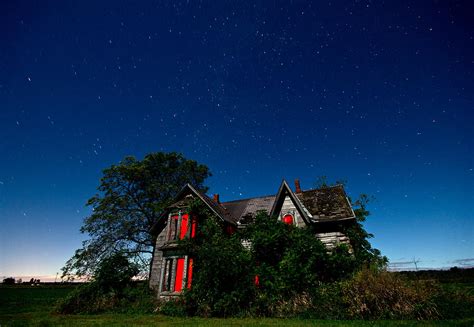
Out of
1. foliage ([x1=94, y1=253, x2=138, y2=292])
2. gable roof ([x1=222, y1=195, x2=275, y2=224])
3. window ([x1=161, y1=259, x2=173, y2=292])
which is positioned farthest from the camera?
gable roof ([x1=222, y1=195, x2=275, y2=224])

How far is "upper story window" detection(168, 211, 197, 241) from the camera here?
757 inches

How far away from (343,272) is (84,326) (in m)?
Result: 12.7

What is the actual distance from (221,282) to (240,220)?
28.0ft

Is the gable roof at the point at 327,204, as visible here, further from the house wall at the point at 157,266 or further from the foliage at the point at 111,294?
the foliage at the point at 111,294

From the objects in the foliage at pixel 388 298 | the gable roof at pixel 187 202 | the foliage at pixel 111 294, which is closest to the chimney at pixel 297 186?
the gable roof at pixel 187 202

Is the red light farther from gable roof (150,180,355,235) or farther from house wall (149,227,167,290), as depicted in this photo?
house wall (149,227,167,290)

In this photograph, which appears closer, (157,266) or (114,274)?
(114,274)

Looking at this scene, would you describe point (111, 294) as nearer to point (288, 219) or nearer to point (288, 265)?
point (288, 265)

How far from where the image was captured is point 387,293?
1030 cm

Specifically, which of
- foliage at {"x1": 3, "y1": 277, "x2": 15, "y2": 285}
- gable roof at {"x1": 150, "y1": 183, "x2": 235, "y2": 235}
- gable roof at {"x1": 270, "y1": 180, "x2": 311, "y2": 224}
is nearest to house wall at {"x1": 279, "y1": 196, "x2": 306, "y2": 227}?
gable roof at {"x1": 270, "y1": 180, "x2": 311, "y2": 224}

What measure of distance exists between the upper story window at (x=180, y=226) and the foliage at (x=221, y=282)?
494 centimetres

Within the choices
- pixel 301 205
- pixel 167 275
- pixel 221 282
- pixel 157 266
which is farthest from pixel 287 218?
pixel 157 266

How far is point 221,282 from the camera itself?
43.7ft

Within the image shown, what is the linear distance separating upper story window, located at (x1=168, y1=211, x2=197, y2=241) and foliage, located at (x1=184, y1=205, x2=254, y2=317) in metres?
4.94
